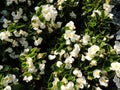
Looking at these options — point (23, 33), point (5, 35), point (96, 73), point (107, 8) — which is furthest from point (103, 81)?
point (5, 35)

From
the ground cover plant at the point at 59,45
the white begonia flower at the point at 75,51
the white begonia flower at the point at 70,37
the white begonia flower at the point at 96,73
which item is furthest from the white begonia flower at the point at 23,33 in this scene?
the white begonia flower at the point at 96,73

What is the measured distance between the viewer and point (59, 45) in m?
3.78

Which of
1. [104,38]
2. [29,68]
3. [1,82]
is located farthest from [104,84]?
[1,82]

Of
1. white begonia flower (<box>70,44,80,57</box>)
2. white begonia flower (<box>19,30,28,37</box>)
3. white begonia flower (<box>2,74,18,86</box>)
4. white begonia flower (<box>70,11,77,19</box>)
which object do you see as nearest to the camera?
white begonia flower (<box>2,74,18,86</box>)

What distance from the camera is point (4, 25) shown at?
382 centimetres

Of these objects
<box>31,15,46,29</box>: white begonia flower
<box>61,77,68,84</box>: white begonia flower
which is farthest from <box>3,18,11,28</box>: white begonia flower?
<box>61,77,68,84</box>: white begonia flower

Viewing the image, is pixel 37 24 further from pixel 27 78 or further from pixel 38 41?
pixel 27 78

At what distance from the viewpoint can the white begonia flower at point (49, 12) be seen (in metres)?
3.78

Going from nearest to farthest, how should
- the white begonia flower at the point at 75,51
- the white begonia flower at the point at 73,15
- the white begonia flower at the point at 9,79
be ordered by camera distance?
the white begonia flower at the point at 9,79, the white begonia flower at the point at 75,51, the white begonia flower at the point at 73,15

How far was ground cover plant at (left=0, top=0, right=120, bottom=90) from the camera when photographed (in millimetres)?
3562

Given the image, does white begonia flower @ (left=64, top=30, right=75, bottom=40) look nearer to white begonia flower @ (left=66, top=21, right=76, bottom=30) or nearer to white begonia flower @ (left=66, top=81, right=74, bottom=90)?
white begonia flower @ (left=66, top=21, right=76, bottom=30)

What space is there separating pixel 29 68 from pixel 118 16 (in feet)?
4.09

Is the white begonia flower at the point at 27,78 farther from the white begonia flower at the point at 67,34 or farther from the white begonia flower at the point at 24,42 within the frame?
the white begonia flower at the point at 67,34

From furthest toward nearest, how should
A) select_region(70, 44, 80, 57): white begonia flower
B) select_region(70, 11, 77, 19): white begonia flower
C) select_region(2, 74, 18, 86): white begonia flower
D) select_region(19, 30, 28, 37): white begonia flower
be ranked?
select_region(70, 11, 77, 19): white begonia flower → select_region(19, 30, 28, 37): white begonia flower → select_region(70, 44, 80, 57): white begonia flower → select_region(2, 74, 18, 86): white begonia flower
